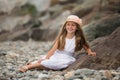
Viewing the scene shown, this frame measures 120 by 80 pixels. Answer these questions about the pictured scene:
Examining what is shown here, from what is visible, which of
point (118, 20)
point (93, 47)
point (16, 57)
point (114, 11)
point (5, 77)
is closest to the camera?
point (5, 77)

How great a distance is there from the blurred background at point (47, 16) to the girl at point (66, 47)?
560 cm

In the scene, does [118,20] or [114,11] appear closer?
[118,20]

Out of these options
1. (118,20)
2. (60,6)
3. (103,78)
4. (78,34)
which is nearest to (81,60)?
(78,34)

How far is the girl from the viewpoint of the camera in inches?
420

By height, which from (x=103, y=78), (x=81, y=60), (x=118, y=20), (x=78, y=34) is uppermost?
(x=118, y=20)

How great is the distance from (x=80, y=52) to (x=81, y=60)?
3.07 feet

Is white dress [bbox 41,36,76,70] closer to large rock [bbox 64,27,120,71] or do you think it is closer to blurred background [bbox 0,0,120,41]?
large rock [bbox 64,27,120,71]

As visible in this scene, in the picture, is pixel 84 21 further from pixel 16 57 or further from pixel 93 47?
pixel 93 47

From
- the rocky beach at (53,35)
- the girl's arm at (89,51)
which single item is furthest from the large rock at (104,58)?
the girl's arm at (89,51)

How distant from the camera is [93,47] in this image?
11188 millimetres

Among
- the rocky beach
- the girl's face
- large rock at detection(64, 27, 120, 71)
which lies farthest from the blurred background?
the girl's face

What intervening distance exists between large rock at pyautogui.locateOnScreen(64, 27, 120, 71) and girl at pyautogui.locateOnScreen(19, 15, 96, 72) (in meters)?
0.25

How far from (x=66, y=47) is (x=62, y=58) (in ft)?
0.98

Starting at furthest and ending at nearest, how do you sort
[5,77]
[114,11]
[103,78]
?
[114,11] < [5,77] < [103,78]
